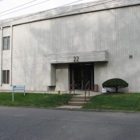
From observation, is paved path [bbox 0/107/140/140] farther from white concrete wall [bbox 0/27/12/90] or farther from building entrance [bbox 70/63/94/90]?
white concrete wall [bbox 0/27/12/90]

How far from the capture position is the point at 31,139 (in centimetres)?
553

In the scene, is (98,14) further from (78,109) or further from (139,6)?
(78,109)

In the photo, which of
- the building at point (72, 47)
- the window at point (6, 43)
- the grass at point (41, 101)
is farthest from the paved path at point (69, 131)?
the window at point (6, 43)

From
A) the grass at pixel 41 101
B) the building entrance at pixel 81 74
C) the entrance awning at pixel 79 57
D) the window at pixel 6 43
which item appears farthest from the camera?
the window at pixel 6 43

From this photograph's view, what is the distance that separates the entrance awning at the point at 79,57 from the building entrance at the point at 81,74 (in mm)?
1718

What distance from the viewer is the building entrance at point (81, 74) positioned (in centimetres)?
1869

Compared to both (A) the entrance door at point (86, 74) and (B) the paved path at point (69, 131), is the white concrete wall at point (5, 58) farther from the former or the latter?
(B) the paved path at point (69, 131)

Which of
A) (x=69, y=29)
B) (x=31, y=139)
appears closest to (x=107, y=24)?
(x=69, y=29)

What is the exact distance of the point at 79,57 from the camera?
679 inches

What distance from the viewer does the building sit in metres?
16.2

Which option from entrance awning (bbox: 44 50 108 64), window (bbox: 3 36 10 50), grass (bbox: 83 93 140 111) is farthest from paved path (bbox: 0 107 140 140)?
window (bbox: 3 36 10 50)

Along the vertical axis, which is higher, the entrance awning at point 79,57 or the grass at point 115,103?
the entrance awning at point 79,57

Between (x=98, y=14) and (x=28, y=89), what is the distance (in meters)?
10.5

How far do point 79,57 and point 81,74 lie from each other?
2.51 metres
